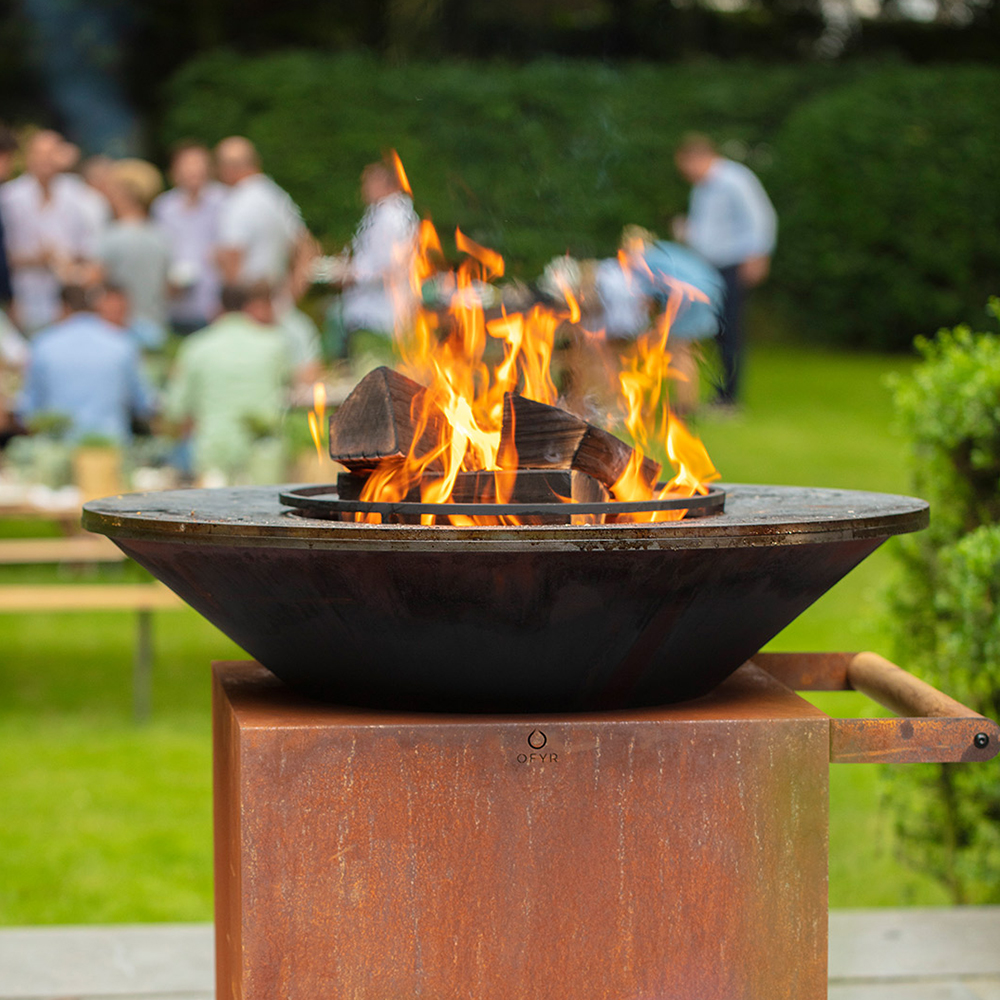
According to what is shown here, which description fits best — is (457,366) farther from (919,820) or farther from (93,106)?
(93,106)

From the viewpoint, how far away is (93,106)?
17141 mm

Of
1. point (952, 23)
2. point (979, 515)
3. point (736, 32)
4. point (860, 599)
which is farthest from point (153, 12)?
point (979, 515)

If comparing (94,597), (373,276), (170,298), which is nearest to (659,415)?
(94,597)

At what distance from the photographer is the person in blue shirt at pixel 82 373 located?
7.27 meters

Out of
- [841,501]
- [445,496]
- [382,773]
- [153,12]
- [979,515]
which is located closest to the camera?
[382,773]

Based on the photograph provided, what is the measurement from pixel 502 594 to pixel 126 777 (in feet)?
10.8

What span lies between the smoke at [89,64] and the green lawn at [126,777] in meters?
10.1

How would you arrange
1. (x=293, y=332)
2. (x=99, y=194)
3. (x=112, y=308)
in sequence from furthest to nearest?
(x=99, y=194)
(x=293, y=332)
(x=112, y=308)

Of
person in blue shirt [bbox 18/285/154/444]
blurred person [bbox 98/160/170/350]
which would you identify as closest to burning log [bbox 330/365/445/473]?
person in blue shirt [bbox 18/285/154/444]

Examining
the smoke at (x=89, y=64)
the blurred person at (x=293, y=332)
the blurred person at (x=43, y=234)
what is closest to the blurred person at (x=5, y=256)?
the blurred person at (x=43, y=234)

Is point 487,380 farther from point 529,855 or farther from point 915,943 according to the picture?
A: point 915,943

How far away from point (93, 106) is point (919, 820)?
15.4 m

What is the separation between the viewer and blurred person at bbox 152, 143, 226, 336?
9.93m

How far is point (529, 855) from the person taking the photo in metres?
2.12
